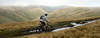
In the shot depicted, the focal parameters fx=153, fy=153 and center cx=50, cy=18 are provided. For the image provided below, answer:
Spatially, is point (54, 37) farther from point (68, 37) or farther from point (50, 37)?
point (68, 37)

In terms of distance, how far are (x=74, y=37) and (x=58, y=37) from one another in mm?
1832

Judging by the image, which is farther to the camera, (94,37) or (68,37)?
(68,37)

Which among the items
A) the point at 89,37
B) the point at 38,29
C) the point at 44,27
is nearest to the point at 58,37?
the point at 89,37

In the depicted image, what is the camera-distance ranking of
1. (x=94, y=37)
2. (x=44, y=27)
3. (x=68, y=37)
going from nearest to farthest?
(x=94, y=37), (x=68, y=37), (x=44, y=27)

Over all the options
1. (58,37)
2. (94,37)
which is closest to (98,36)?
(94,37)

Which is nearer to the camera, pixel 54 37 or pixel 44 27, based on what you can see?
pixel 54 37

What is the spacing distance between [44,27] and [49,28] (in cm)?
126

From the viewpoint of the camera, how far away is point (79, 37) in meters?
17.0

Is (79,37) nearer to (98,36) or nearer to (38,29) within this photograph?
(98,36)

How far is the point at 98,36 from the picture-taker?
16.8 m

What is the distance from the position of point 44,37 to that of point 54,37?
1.20m

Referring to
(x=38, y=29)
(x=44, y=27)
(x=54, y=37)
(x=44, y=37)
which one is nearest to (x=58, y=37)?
(x=54, y=37)

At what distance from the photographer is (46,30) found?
24109 millimetres

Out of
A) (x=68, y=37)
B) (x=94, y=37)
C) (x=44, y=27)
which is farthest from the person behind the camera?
(x=44, y=27)
